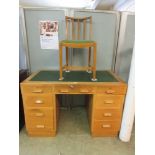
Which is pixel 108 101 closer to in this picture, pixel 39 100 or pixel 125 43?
pixel 39 100

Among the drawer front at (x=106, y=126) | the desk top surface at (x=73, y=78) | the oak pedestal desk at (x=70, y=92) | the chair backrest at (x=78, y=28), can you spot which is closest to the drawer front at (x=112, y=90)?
the oak pedestal desk at (x=70, y=92)

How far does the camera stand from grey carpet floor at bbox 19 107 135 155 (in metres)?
1.49

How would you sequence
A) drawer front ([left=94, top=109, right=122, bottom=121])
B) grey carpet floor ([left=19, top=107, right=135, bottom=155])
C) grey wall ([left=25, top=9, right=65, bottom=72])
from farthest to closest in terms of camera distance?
1. grey wall ([left=25, top=9, right=65, bottom=72])
2. drawer front ([left=94, top=109, right=122, bottom=121])
3. grey carpet floor ([left=19, top=107, right=135, bottom=155])

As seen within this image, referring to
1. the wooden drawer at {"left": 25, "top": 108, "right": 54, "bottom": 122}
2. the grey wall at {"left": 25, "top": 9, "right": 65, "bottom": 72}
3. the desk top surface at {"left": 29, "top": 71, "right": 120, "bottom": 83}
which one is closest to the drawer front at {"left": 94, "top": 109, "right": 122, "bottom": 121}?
the desk top surface at {"left": 29, "top": 71, "right": 120, "bottom": 83}

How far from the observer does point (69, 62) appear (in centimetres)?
206

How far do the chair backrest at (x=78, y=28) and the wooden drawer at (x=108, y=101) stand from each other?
0.91 meters

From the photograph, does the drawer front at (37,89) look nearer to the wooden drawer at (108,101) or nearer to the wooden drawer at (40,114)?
the wooden drawer at (40,114)

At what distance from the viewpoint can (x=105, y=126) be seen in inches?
64.9

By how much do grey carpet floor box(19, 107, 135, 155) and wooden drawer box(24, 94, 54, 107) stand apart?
0.46 meters

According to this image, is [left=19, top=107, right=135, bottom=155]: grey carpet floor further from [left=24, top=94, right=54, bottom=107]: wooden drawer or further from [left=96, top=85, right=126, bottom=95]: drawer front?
[left=96, top=85, right=126, bottom=95]: drawer front
